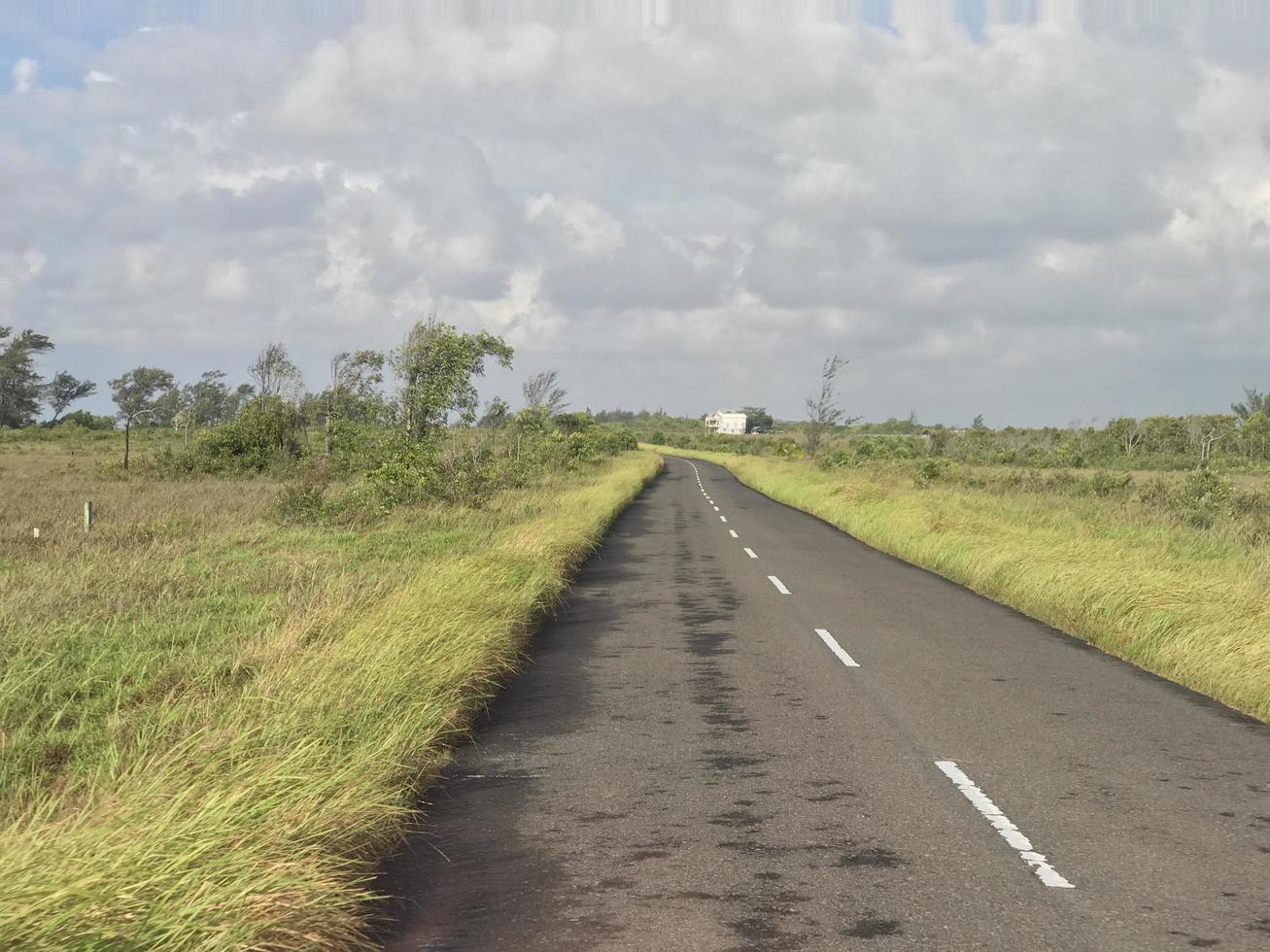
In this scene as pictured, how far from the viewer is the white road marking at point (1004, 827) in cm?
427

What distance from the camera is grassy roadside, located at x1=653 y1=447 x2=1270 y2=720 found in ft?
28.6

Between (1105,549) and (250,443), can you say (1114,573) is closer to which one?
(1105,549)

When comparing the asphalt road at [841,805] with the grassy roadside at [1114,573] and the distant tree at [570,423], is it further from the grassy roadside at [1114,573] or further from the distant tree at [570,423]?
the distant tree at [570,423]

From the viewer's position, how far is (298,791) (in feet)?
14.3

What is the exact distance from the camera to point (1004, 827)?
16.0 feet

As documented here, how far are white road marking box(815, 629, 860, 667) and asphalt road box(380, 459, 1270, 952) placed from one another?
0.06 m

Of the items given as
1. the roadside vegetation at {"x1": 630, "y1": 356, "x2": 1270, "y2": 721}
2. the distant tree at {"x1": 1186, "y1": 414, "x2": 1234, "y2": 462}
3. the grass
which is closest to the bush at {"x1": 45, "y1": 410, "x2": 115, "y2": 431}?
the roadside vegetation at {"x1": 630, "y1": 356, "x2": 1270, "y2": 721}

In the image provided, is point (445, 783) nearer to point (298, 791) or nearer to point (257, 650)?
point (298, 791)

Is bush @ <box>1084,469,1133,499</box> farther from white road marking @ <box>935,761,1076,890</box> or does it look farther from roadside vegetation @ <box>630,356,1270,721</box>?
white road marking @ <box>935,761,1076,890</box>

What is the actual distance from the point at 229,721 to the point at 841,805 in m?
3.65

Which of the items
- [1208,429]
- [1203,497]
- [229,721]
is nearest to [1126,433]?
[1208,429]

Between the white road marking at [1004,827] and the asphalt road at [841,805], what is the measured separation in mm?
15

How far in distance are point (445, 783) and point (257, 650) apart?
2.87 metres

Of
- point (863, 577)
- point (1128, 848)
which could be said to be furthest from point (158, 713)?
point (863, 577)
